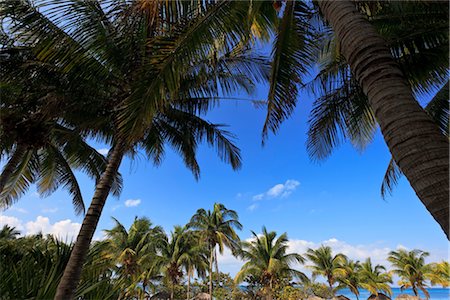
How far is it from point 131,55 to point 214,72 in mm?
2115

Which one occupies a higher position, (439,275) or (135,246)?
(135,246)

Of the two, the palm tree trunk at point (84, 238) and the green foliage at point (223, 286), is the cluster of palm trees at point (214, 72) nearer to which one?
the palm tree trunk at point (84, 238)

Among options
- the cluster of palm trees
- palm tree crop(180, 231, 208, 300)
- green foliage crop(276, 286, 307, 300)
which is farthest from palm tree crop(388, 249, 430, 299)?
the cluster of palm trees

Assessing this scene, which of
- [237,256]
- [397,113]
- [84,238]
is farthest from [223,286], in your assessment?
[397,113]

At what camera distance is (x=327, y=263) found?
33.0 metres

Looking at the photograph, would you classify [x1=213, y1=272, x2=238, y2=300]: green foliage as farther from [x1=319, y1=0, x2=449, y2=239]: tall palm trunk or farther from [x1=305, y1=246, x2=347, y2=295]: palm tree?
[x1=319, y1=0, x2=449, y2=239]: tall palm trunk

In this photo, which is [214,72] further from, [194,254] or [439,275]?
[439,275]

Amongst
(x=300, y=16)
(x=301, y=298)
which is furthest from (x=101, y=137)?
(x=301, y=298)

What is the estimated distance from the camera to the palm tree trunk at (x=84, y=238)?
496cm

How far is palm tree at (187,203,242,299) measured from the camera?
96.8ft

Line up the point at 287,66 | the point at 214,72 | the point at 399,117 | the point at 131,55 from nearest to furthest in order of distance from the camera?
the point at 399,117 → the point at 287,66 → the point at 131,55 → the point at 214,72

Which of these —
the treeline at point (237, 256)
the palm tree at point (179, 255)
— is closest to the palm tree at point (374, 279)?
the treeline at point (237, 256)

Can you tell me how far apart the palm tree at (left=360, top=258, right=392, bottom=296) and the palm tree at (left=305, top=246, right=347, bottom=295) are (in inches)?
137

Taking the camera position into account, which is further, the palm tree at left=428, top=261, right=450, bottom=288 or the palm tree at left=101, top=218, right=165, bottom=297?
the palm tree at left=428, top=261, right=450, bottom=288
